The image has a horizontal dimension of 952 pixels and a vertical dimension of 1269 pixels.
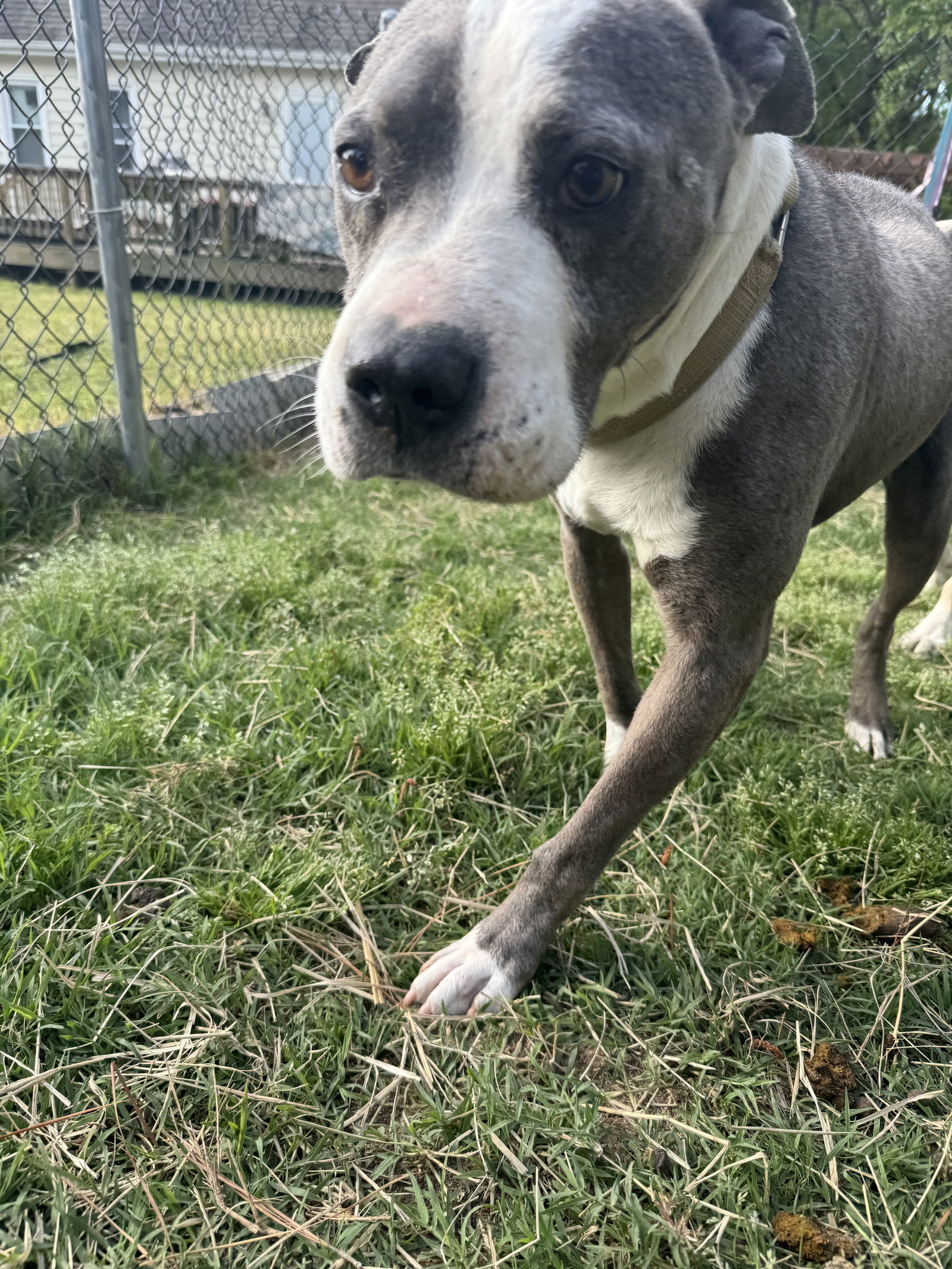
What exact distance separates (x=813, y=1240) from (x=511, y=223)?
1.67 meters

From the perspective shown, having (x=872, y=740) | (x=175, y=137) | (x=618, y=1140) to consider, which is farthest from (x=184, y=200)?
(x=618, y=1140)

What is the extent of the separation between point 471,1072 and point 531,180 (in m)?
1.55

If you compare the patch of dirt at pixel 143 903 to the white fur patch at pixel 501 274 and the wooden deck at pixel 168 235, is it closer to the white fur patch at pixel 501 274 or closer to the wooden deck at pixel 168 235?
the white fur patch at pixel 501 274

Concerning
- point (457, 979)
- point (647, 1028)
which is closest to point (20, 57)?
point (457, 979)

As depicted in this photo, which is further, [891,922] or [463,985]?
[891,922]

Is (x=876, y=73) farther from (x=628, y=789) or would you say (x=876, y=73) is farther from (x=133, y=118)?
(x=628, y=789)

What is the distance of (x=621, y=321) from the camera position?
1.59m

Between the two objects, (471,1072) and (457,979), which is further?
(457,979)

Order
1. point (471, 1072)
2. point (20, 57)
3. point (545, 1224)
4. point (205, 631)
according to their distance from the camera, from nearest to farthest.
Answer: point (545, 1224) → point (471, 1072) → point (205, 631) → point (20, 57)

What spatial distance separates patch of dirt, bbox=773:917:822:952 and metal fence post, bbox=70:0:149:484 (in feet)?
10.7

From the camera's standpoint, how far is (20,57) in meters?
3.42

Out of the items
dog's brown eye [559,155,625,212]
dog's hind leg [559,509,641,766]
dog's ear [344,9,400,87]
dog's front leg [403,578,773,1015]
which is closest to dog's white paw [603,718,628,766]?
dog's hind leg [559,509,641,766]

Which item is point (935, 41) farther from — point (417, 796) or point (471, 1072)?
point (471, 1072)

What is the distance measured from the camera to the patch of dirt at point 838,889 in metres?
2.13
